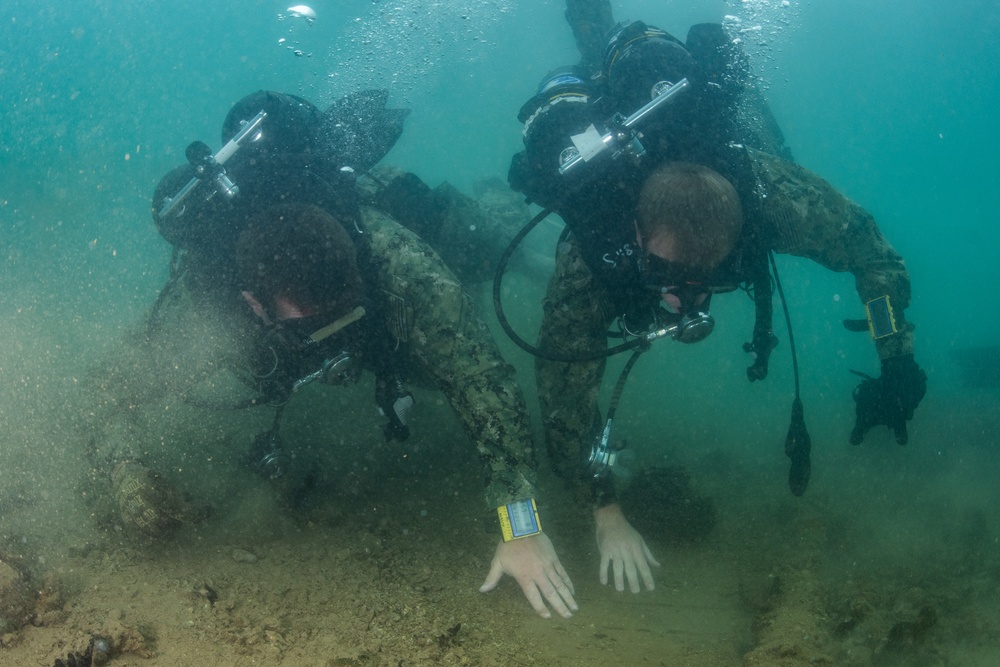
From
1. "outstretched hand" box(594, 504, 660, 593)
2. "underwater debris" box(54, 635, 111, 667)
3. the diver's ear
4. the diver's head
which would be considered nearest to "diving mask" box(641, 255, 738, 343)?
the diver's head

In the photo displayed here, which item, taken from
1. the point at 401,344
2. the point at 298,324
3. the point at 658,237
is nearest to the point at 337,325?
the point at 298,324

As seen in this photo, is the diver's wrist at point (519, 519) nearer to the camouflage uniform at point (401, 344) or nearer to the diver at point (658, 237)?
the camouflage uniform at point (401, 344)

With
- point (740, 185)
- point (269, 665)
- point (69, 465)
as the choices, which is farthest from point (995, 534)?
point (69, 465)

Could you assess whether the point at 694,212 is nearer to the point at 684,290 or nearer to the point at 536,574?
the point at 684,290

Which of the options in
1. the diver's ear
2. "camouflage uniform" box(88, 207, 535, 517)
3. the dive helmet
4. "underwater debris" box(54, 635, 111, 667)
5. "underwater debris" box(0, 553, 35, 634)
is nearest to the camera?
"underwater debris" box(54, 635, 111, 667)

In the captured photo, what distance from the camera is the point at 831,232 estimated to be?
386cm

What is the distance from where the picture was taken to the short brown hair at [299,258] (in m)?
2.75

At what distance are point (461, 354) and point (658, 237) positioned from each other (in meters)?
1.36

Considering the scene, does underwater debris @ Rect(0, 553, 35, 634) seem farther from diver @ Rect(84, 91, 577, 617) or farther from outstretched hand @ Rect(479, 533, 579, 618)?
outstretched hand @ Rect(479, 533, 579, 618)

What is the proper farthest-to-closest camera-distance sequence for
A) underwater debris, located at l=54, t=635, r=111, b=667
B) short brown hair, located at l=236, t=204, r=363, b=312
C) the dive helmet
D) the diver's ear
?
1. the dive helmet
2. the diver's ear
3. short brown hair, located at l=236, t=204, r=363, b=312
4. underwater debris, located at l=54, t=635, r=111, b=667

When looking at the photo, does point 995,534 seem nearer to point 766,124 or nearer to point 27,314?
point 766,124

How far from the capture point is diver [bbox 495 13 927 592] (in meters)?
3.04

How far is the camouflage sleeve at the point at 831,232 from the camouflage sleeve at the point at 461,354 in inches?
82.3

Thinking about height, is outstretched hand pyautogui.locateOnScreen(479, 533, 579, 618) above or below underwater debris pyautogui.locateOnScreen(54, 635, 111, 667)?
below
